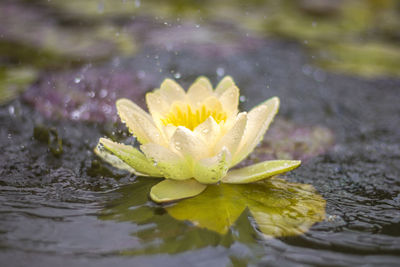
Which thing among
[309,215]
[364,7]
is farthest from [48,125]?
[364,7]

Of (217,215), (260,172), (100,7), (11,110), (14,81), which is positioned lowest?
(217,215)

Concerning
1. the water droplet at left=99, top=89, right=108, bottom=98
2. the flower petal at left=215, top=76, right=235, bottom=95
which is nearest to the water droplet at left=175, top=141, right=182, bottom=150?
the flower petal at left=215, top=76, right=235, bottom=95

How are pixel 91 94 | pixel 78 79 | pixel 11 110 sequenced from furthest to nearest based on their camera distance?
pixel 78 79, pixel 91 94, pixel 11 110

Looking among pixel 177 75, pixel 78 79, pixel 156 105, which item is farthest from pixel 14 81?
pixel 156 105

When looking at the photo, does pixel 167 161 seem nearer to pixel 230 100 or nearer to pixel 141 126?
pixel 141 126

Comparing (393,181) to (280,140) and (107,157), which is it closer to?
(280,140)

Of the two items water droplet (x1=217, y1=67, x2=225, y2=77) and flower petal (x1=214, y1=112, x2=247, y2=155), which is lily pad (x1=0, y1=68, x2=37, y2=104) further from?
flower petal (x1=214, y1=112, x2=247, y2=155)
